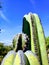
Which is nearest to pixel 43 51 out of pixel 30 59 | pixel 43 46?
pixel 43 46

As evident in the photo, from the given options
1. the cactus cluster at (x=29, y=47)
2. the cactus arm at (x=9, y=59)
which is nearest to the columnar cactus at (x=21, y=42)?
the cactus cluster at (x=29, y=47)

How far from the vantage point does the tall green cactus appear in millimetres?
2619

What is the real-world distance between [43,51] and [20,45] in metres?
0.30

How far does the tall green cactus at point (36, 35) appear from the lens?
2.62 meters

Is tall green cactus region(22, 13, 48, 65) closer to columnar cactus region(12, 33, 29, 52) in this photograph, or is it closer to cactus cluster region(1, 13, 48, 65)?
cactus cluster region(1, 13, 48, 65)

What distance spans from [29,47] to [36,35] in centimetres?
15

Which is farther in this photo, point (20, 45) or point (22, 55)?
point (20, 45)

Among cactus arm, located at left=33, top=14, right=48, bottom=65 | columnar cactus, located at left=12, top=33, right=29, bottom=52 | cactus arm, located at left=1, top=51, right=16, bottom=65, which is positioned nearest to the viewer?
cactus arm, located at left=1, top=51, right=16, bottom=65

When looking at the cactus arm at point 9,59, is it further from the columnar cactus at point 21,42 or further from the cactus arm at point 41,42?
the cactus arm at point 41,42

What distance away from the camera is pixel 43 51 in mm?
2633

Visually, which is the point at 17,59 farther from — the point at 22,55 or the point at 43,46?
the point at 43,46

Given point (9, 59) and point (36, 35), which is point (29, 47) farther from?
point (9, 59)

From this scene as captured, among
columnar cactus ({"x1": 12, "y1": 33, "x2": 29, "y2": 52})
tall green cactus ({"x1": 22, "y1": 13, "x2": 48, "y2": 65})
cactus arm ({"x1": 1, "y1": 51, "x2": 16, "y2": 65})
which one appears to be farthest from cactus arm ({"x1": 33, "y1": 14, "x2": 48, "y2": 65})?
cactus arm ({"x1": 1, "y1": 51, "x2": 16, "y2": 65})

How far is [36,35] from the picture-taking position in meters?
2.74
